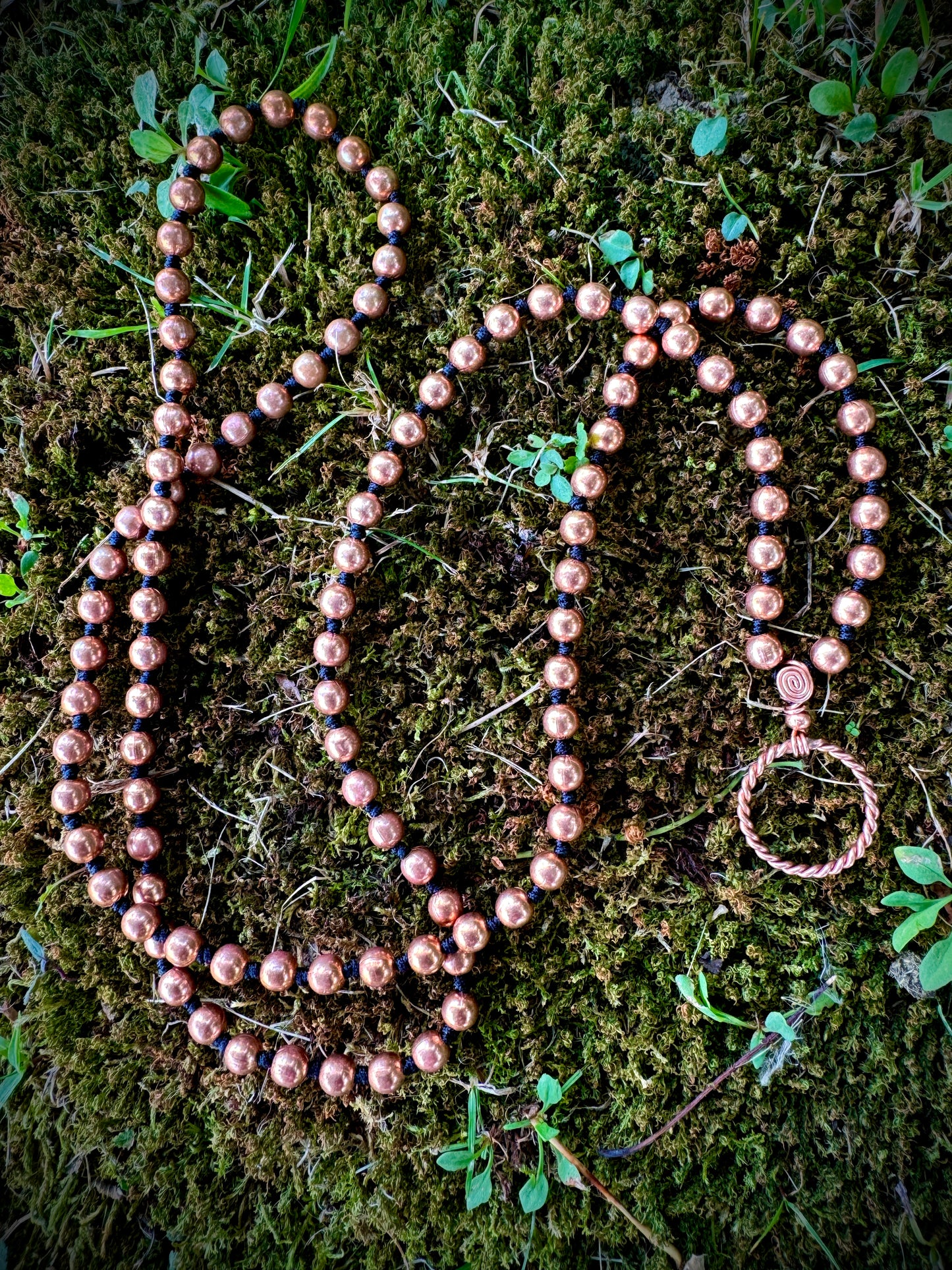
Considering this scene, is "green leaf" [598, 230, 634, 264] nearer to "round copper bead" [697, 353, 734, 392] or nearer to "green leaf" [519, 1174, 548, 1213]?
"round copper bead" [697, 353, 734, 392]

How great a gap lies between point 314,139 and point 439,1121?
2363 mm

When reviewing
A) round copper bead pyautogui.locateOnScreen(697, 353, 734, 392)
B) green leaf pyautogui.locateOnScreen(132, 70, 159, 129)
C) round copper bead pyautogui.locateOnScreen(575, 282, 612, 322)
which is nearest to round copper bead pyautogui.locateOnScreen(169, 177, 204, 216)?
green leaf pyautogui.locateOnScreen(132, 70, 159, 129)

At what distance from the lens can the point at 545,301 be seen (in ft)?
6.39

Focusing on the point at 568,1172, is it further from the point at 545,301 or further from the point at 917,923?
the point at 545,301

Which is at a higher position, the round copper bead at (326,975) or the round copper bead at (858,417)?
the round copper bead at (858,417)

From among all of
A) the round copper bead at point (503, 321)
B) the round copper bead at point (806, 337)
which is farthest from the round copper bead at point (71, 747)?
the round copper bead at point (806, 337)

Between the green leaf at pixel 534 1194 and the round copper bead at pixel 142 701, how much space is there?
54.0 inches

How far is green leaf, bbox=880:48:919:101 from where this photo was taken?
180 centimetres

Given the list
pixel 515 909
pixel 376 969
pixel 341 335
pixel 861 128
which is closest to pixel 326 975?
pixel 376 969

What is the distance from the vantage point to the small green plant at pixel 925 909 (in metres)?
1.75

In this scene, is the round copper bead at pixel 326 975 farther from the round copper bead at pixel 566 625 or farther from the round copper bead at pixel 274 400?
the round copper bead at pixel 274 400

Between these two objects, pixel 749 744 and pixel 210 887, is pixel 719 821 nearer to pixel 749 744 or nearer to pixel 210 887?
pixel 749 744

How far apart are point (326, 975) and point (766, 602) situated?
132cm

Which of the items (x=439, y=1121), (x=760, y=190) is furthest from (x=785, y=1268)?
(x=760, y=190)
